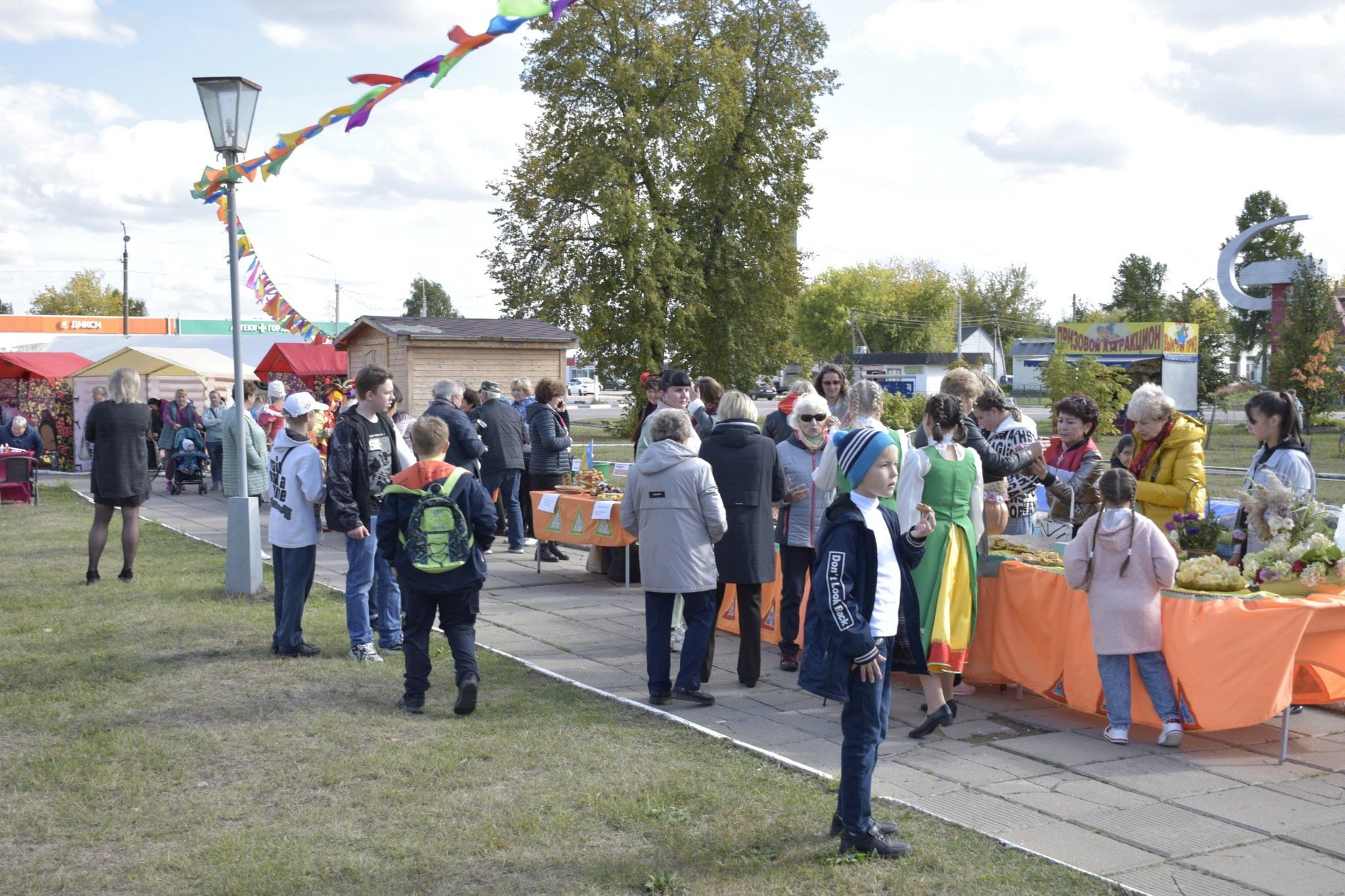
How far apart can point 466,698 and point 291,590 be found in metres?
1.91

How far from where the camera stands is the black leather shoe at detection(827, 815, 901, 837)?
434cm

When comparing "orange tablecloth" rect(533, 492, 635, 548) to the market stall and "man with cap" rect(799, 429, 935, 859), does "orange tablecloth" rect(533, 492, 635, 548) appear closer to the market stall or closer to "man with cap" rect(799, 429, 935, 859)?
"man with cap" rect(799, 429, 935, 859)

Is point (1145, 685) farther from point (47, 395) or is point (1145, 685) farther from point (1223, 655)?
point (47, 395)

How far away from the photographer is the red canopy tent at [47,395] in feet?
80.3

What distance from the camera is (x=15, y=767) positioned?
17.4ft

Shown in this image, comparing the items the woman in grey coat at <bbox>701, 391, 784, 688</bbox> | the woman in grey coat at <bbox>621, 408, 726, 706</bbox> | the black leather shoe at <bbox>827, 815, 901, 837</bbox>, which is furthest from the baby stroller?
the black leather shoe at <bbox>827, 815, 901, 837</bbox>

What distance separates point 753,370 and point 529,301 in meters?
7.84

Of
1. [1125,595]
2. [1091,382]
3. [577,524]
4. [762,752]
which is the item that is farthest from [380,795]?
[1091,382]

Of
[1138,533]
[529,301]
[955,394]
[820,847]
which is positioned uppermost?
[529,301]

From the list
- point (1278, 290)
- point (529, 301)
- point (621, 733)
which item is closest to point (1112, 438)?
point (1278, 290)

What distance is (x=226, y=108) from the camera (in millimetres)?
9625

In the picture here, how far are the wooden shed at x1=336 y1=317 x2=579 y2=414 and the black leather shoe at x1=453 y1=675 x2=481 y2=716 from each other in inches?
518

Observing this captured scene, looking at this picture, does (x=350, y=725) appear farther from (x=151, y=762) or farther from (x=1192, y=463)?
(x=1192, y=463)

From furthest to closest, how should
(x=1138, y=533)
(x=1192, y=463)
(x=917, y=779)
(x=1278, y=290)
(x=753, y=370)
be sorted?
(x=1278, y=290), (x=753, y=370), (x=1192, y=463), (x=1138, y=533), (x=917, y=779)
